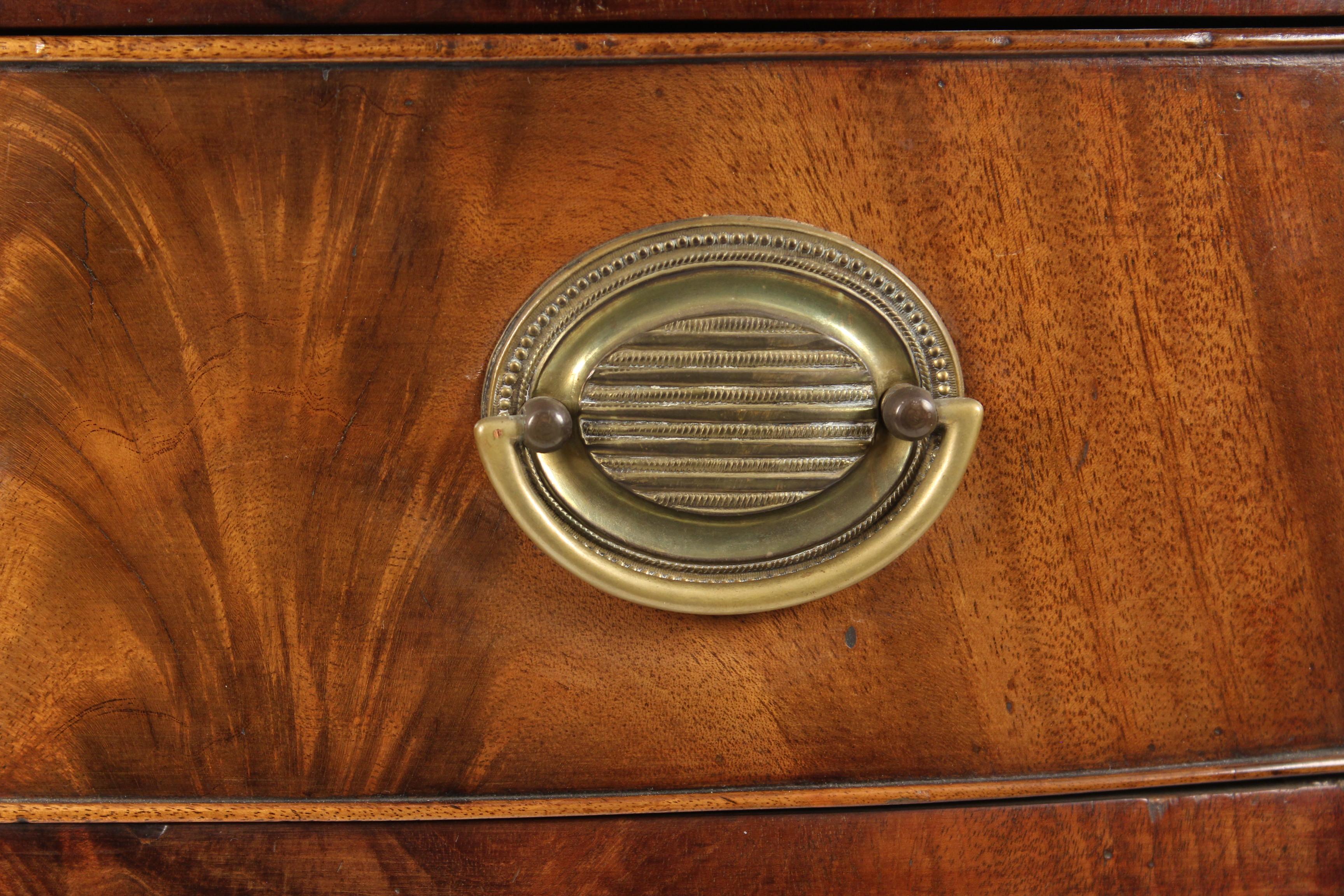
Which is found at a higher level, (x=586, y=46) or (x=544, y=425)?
(x=586, y=46)

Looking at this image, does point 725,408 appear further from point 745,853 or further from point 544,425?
point 745,853

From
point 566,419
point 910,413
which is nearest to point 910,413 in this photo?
point 910,413

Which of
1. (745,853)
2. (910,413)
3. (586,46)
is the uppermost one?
(586,46)

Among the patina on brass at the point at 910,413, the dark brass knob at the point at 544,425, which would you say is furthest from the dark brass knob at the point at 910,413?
the dark brass knob at the point at 544,425

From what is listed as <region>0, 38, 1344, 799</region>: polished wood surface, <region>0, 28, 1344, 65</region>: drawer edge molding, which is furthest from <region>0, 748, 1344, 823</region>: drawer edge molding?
<region>0, 28, 1344, 65</region>: drawer edge molding

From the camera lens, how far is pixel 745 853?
0.32 m

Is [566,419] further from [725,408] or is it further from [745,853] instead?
[745,853]

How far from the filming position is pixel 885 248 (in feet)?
0.96

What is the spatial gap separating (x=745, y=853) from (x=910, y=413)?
0.19 meters

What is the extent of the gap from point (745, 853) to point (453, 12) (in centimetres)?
33

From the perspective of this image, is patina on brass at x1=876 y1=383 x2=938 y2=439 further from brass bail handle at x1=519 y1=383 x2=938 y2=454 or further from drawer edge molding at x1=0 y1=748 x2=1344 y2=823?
drawer edge molding at x1=0 y1=748 x2=1344 y2=823

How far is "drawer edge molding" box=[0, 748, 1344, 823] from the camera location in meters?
0.31

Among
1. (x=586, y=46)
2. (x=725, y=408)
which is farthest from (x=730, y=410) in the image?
(x=586, y=46)

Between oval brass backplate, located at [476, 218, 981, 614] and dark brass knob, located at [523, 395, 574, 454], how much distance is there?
0.01 metres
